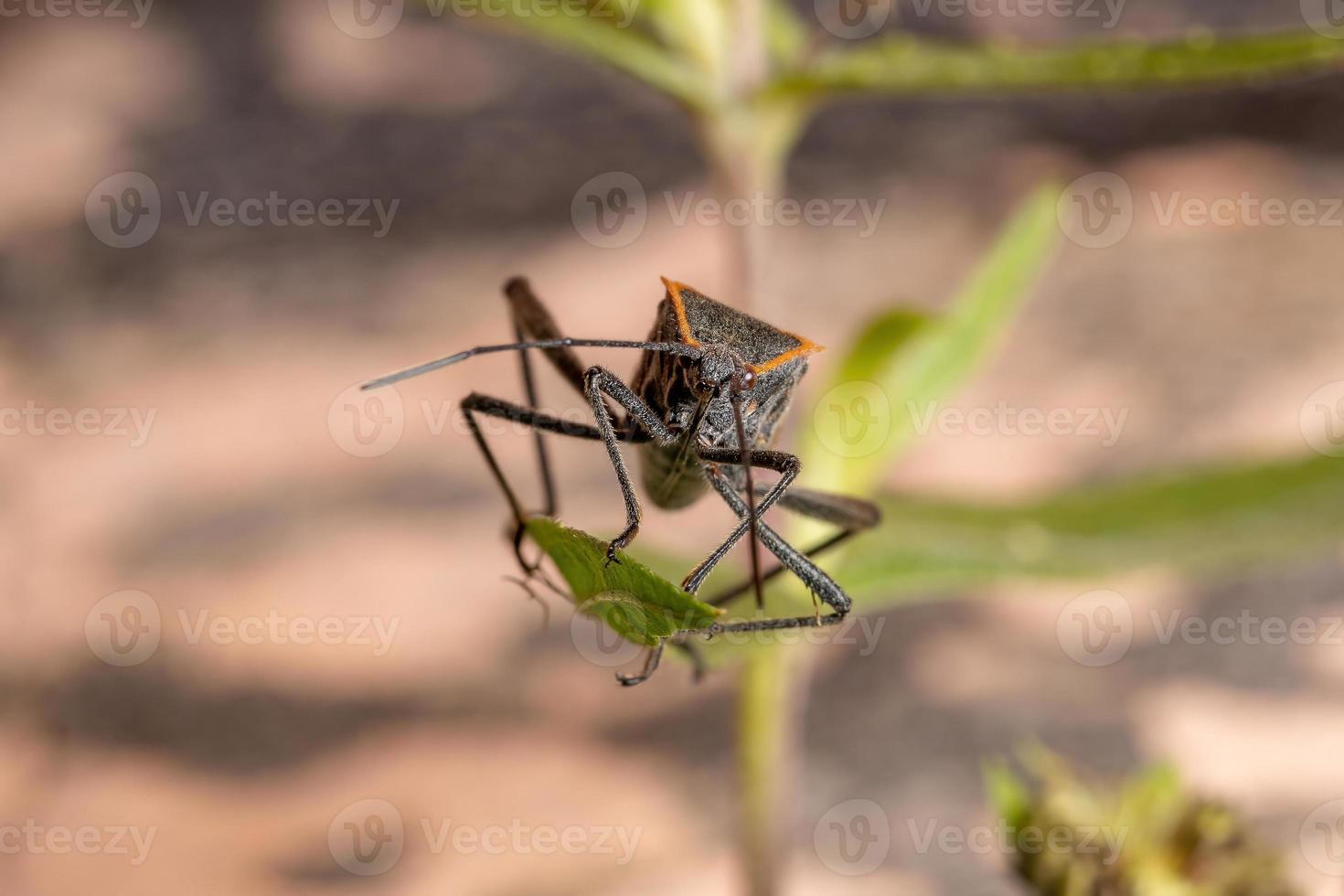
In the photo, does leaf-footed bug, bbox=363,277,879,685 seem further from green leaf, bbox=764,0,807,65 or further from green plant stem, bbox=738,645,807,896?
green leaf, bbox=764,0,807,65

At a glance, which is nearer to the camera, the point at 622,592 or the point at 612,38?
the point at 622,592

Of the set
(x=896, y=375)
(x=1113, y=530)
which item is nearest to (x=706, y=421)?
(x=896, y=375)

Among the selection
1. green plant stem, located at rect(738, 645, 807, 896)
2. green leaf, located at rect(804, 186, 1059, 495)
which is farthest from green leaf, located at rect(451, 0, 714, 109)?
green plant stem, located at rect(738, 645, 807, 896)

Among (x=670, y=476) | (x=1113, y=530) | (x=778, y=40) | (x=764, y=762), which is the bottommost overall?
(x=764, y=762)

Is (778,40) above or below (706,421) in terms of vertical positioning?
above

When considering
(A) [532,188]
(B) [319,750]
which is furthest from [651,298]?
(B) [319,750]

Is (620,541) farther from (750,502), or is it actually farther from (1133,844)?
(1133,844)

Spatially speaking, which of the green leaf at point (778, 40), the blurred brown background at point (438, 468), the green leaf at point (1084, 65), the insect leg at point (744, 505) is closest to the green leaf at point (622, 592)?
the insect leg at point (744, 505)
